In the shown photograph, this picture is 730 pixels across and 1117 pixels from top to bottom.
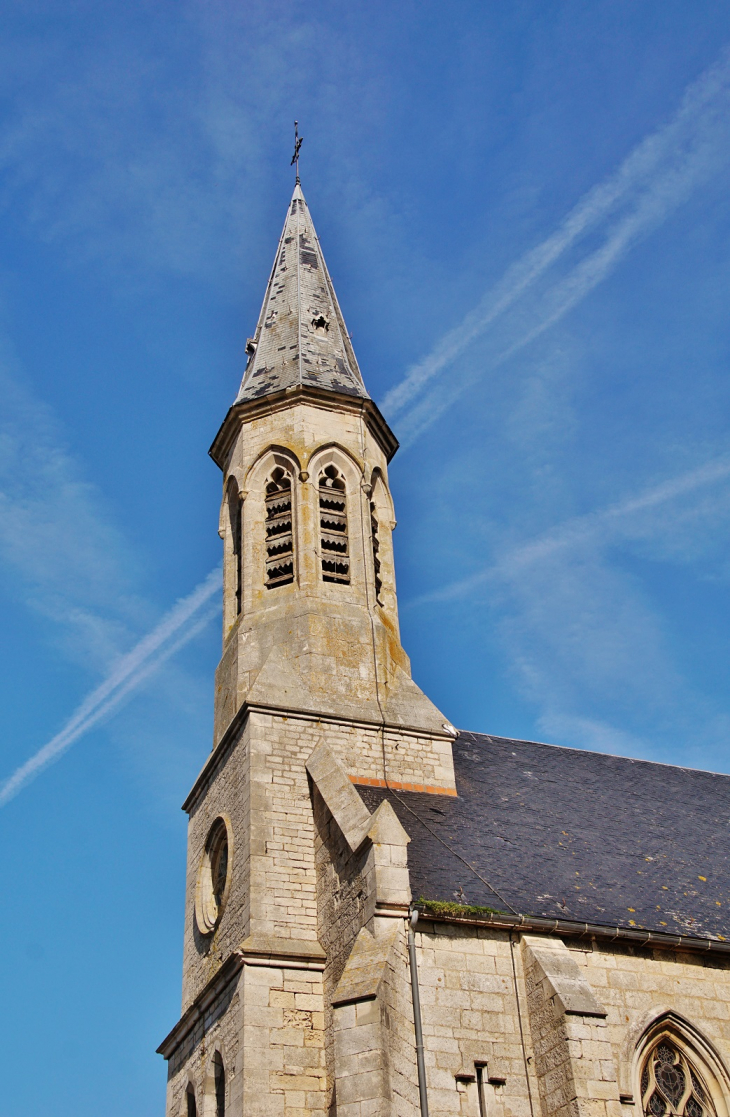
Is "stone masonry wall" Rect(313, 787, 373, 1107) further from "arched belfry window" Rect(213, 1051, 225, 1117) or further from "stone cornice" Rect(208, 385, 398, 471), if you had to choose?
"stone cornice" Rect(208, 385, 398, 471)

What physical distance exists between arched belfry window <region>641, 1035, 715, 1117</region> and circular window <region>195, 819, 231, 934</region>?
5.74 meters

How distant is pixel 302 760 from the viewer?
15.5 metres

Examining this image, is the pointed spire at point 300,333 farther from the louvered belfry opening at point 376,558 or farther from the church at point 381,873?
the louvered belfry opening at point 376,558

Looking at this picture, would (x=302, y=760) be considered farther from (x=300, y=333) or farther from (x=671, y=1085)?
(x=300, y=333)

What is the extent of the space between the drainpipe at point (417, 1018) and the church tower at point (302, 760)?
0.09m

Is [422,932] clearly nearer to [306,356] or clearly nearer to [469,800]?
[469,800]

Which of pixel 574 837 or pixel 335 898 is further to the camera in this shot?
pixel 574 837

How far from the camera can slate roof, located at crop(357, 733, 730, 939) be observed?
45.1 feet

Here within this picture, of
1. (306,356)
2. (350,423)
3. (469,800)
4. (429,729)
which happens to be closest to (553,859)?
(469,800)

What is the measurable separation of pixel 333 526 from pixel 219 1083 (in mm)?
8379

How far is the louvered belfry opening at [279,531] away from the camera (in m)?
18.2

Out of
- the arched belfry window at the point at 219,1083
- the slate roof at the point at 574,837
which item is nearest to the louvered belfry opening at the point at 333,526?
the slate roof at the point at 574,837

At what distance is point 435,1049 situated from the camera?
11883mm

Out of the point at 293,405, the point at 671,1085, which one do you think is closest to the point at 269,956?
the point at 671,1085
